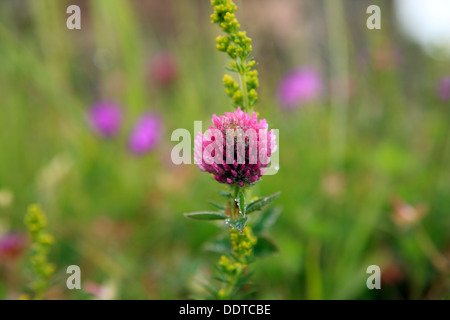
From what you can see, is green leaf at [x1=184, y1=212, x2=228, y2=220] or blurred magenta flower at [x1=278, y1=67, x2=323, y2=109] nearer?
green leaf at [x1=184, y1=212, x2=228, y2=220]

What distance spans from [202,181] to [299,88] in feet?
2.58

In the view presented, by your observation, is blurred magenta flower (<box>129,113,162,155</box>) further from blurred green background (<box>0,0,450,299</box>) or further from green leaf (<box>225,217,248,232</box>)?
green leaf (<box>225,217,248,232</box>)

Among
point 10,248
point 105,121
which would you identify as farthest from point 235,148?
point 105,121

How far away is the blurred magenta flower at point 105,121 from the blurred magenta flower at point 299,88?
848 millimetres

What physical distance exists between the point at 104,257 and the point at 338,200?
0.72 m

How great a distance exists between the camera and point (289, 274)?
1.08 metres

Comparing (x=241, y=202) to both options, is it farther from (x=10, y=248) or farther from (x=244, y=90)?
(x=10, y=248)

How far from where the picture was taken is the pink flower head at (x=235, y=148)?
57cm

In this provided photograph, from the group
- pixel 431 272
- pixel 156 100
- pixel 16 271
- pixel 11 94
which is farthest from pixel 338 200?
pixel 156 100

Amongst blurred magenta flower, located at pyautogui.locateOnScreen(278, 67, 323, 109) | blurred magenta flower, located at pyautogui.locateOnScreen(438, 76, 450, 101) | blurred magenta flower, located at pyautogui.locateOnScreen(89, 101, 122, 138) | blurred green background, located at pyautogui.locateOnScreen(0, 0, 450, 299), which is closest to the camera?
Answer: blurred green background, located at pyautogui.locateOnScreen(0, 0, 450, 299)

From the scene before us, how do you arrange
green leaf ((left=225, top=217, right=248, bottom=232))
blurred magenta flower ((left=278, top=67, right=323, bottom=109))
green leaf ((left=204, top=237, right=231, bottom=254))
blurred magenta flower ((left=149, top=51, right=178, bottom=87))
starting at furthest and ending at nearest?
blurred magenta flower ((left=149, top=51, right=178, bottom=87))
blurred magenta flower ((left=278, top=67, right=323, bottom=109))
green leaf ((left=204, top=237, right=231, bottom=254))
green leaf ((left=225, top=217, right=248, bottom=232))

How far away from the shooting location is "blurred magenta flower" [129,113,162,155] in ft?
5.51

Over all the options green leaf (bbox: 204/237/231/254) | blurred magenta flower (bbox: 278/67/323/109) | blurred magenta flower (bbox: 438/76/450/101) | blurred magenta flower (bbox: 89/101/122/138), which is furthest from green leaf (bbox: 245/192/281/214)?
blurred magenta flower (bbox: 278/67/323/109)

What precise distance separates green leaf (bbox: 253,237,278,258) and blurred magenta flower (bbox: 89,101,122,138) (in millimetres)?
1233
